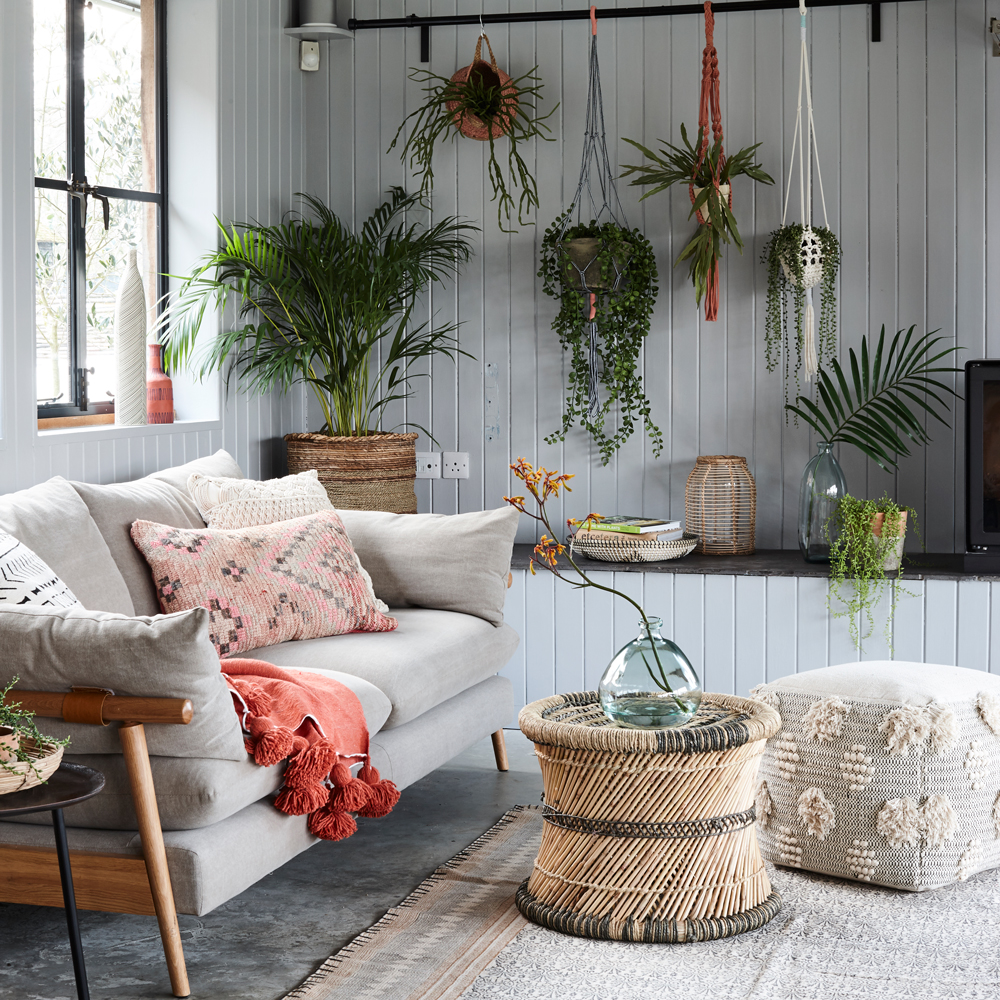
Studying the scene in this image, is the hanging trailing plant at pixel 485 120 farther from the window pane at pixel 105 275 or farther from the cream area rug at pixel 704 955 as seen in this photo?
the cream area rug at pixel 704 955

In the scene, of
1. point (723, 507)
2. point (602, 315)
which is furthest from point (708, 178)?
point (723, 507)

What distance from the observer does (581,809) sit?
2314 millimetres

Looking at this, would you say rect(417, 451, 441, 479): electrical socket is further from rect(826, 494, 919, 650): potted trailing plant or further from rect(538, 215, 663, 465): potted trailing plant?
rect(826, 494, 919, 650): potted trailing plant

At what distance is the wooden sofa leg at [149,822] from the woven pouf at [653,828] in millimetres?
689

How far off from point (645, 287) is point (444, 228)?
758 millimetres

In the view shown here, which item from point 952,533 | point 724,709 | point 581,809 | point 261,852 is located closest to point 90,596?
point 261,852

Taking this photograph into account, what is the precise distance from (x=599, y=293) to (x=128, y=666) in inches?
106

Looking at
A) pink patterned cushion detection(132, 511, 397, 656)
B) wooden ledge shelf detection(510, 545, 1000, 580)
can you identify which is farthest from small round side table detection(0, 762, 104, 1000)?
wooden ledge shelf detection(510, 545, 1000, 580)

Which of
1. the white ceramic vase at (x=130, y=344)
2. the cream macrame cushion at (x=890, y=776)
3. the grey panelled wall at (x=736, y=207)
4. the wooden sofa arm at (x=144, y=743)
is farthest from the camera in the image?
the grey panelled wall at (x=736, y=207)

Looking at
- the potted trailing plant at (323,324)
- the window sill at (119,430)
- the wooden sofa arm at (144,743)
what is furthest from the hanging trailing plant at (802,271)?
the wooden sofa arm at (144,743)

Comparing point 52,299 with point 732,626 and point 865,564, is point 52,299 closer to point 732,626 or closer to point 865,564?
point 732,626

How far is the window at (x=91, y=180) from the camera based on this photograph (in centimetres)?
355

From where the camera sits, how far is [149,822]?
2.02 m

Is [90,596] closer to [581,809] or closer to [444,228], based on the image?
[581,809]
